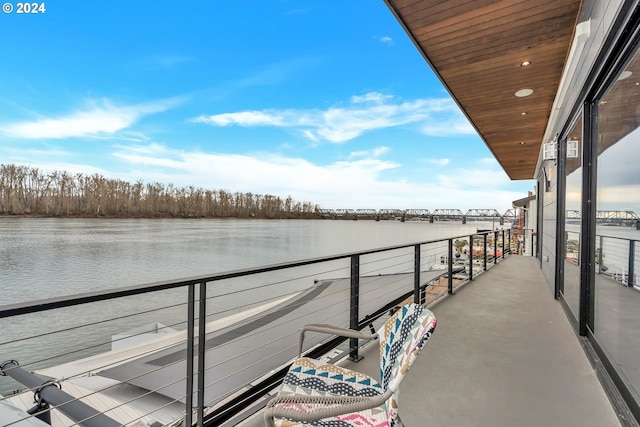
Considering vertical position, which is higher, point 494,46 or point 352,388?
point 494,46

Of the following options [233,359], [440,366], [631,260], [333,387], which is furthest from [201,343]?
[631,260]

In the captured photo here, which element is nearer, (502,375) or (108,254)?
(502,375)

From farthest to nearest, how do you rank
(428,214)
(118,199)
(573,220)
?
(428,214) < (118,199) < (573,220)

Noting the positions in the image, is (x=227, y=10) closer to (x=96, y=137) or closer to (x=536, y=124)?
(x=536, y=124)

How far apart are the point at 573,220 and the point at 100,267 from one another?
19.6 m

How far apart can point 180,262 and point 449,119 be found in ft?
52.9

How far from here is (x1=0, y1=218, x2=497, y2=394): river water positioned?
29.5ft

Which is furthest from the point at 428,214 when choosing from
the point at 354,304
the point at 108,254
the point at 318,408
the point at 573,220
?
the point at 318,408

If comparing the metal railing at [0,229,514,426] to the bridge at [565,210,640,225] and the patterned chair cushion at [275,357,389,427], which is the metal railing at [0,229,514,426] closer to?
the patterned chair cushion at [275,357,389,427]

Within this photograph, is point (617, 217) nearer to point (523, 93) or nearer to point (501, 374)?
point (501, 374)

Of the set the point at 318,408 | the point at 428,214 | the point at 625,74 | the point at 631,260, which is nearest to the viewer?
the point at 318,408

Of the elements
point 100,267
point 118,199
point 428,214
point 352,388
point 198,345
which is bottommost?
point 100,267

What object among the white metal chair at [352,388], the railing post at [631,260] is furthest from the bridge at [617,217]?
the white metal chair at [352,388]

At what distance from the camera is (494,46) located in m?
2.93
